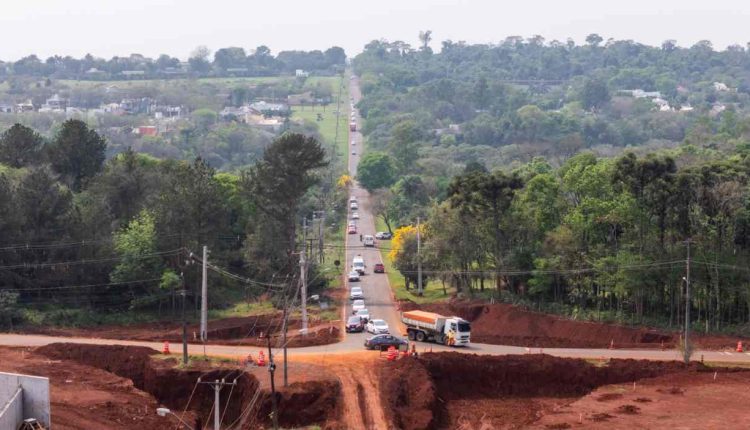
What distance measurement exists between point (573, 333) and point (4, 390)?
105ft

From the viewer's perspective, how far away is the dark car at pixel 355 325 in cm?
6122

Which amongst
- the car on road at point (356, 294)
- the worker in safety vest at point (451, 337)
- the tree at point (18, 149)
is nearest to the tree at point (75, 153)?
the tree at point (18, 149)

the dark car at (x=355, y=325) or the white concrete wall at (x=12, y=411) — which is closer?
the white concrete wall at (x=12, y=411)

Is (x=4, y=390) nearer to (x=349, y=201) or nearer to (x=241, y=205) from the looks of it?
(x=241, y=205)

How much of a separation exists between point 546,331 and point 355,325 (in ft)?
34.4

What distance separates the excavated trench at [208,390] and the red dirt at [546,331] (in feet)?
46.7

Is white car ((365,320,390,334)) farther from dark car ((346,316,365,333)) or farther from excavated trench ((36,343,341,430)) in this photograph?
excavated trench ((36,343,341,430))

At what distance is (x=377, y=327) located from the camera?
197 ft

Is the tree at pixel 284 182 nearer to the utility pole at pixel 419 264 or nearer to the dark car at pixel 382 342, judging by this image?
the utility pole at pixel 419 264

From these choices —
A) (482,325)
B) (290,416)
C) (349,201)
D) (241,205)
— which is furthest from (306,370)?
(349,201)

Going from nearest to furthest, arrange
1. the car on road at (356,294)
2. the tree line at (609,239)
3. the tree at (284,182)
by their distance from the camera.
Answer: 1. the tree line at (609,239)
2. the car on road at (356,294)
3. the tree at (284,182)

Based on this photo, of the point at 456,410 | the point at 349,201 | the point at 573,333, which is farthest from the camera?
the point at 349,201

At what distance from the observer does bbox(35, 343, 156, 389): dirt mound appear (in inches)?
2041

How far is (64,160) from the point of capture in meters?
87.5
